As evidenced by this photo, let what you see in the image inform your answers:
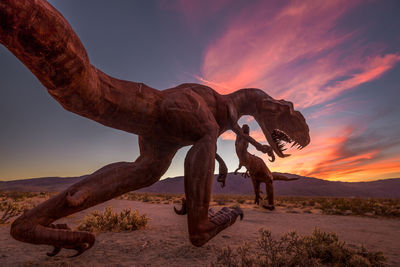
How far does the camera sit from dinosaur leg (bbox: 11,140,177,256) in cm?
169

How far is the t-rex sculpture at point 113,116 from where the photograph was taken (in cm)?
121

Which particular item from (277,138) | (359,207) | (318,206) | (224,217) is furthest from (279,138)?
(318,206)

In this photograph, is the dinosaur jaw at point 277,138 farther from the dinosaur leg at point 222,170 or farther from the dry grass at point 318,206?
the dry grass at point 318,206

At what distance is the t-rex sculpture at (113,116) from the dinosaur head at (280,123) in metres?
0.02

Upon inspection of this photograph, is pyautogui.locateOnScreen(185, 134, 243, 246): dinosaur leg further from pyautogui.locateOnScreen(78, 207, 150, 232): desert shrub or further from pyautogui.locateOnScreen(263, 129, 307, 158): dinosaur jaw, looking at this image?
pyautogui.locateOnScreen(78, 207, 150, 232): desert shrub

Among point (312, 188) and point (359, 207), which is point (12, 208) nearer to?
point (359, 207)

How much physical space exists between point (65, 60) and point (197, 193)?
146 centimetres

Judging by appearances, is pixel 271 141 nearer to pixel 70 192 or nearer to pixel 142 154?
pixel 142 154

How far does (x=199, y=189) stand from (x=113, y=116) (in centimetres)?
105

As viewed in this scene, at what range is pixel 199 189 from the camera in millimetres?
1891

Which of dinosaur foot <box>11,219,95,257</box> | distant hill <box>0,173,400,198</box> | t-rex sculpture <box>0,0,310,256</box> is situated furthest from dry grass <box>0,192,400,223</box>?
distant hill <box>0,173,400,198</box>

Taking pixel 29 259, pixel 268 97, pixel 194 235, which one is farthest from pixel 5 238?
pixel 268 97

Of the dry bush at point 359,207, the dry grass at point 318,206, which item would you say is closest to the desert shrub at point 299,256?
the dry grass at point 318,206

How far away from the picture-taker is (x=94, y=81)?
5.38 ft
